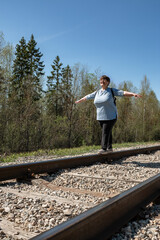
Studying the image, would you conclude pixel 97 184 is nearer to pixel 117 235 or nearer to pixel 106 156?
pixel 117 235

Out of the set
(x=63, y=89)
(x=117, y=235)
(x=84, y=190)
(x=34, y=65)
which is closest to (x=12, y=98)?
(x=63, y=89)

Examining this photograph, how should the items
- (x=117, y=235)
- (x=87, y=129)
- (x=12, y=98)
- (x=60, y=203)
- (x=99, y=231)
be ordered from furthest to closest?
1. (x=87, y=129)
2. (x=12, y=98)
3. (x=60, y=203)
4. (x=117, y=235)
5. (x=99, y=231)

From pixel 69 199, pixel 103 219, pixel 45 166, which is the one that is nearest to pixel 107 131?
pixel 45 166

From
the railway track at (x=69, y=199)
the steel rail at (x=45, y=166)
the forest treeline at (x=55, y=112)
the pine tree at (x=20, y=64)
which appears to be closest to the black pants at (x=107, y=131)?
the steel rail at (x=45, y=166)

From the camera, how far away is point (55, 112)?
19953 mm

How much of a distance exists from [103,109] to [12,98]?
9.70 metres

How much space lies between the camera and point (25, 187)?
3.48 meters

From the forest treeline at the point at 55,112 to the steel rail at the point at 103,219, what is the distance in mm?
11116

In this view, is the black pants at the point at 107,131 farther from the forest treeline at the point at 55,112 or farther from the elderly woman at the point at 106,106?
the forest treeline at the point at 55,112

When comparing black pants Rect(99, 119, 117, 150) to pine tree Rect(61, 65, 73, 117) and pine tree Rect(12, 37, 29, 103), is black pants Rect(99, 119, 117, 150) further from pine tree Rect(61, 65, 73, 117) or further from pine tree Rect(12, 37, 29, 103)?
pine tree Rect(12, 37, 29, 103)

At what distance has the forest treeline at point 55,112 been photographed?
13781 millimetres

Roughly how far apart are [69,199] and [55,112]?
681 inches

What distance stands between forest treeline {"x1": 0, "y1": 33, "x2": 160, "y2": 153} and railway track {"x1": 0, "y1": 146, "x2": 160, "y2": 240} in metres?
9.10

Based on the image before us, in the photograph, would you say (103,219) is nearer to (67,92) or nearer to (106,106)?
(106,106)
